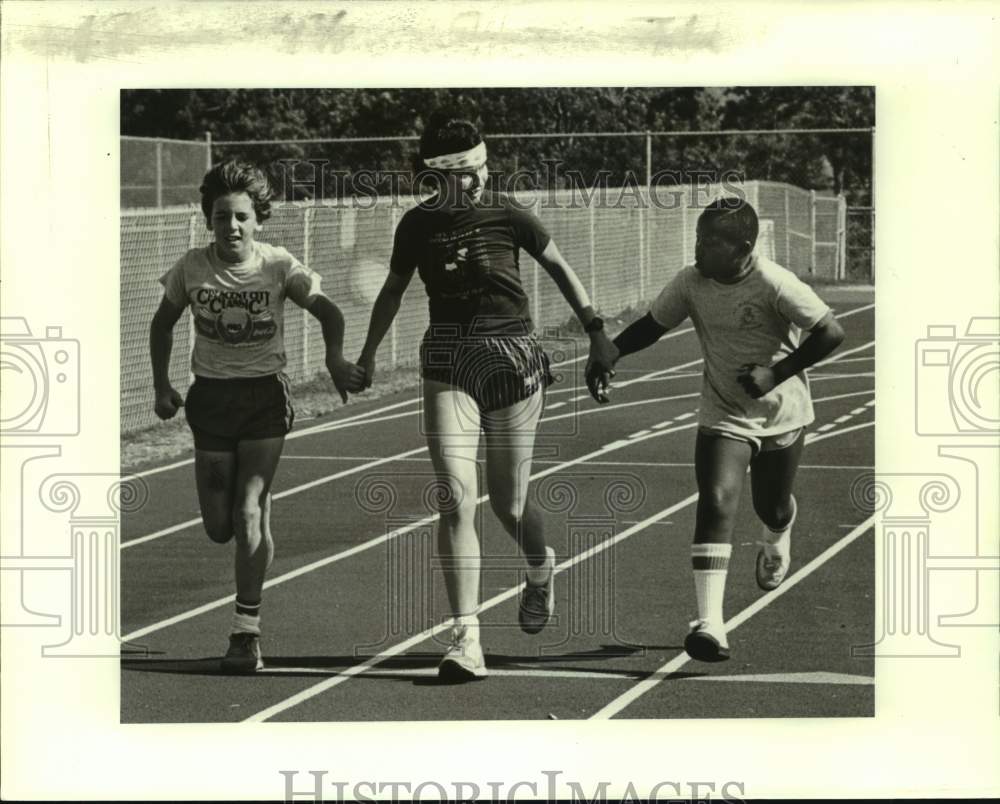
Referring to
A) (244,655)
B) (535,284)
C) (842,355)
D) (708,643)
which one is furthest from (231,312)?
(842,355)

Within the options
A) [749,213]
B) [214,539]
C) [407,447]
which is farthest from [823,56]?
[214,539]

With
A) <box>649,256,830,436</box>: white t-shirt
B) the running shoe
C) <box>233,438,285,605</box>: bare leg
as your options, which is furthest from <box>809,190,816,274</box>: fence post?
the running shoe

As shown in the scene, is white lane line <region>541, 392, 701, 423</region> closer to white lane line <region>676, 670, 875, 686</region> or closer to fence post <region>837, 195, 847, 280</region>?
fence post <region>837, 195, 847, 280</region>

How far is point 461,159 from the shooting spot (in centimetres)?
860

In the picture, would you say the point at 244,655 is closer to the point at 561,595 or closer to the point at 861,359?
the point at 561,595

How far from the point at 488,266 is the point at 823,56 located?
1621 mm

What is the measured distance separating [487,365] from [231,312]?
110cm

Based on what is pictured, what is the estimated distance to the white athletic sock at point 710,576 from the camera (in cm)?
875

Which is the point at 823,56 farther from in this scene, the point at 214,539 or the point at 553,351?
the point at 214,539

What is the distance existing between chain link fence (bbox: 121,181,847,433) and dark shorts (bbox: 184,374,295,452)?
0.15 m

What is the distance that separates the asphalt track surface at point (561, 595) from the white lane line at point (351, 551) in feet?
0.04

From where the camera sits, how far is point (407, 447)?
898 centimetres

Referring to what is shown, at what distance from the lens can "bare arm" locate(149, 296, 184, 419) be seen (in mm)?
8656

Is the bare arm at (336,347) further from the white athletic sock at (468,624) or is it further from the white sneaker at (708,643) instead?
the white sneaker at (708,643)
